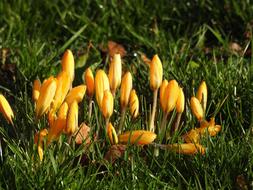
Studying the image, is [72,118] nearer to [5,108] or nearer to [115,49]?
[5,108]

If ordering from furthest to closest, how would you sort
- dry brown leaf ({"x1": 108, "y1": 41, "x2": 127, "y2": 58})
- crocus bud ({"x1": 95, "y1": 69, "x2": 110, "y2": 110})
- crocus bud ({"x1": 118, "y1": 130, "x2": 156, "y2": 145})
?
dry brown leaf ({"x1": 108, "y1": 41, "x2": 127, "y2": 58}) < crocus bud ({"x1": 95, "y1": 69, "x2": 110, "y2": 110}) < crocus bud ({"x1": 118, "y1": 130, "x2": 156, "y2": 145})

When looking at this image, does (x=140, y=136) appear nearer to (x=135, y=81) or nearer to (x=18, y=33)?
(x=135, y=81)

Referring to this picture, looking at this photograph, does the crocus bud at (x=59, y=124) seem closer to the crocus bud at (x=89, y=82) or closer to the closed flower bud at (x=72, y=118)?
the closed flower bud at (x=72, y=118)

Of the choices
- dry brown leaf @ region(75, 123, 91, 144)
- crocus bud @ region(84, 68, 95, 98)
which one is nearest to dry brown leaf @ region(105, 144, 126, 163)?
dry brown leaf @ region(75, 123, 91, 144)

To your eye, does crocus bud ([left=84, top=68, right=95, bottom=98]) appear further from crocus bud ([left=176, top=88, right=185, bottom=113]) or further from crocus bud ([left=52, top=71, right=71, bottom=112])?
crocus bud ([left=176, top=88, right=185, bottom=113])

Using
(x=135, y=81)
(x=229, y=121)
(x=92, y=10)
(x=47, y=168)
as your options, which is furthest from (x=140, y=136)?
(x=92, y=10)

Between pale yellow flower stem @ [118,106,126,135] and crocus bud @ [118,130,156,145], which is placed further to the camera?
pale yellow flower stem @ [118,106,126,135]

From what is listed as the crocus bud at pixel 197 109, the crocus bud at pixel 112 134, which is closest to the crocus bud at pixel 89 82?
the crocus bud at pixel 112 134
